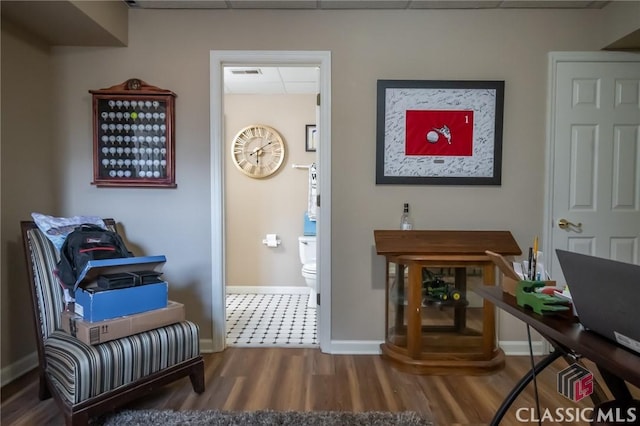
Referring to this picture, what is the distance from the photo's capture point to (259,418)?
1705 millimetres

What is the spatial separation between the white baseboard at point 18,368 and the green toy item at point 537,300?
110 inches

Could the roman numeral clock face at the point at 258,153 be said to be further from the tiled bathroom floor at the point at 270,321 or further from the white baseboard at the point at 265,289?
the tiled bathroom floor at the point at 270,321

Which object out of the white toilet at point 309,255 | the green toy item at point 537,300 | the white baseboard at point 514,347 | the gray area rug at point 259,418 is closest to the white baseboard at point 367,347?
the white baseboard at point 514,347

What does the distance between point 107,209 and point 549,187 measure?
3.20 m

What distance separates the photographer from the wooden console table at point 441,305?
2176 mm

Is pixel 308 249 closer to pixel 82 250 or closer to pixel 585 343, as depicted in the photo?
pixel 82 250

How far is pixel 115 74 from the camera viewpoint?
2.45 metres

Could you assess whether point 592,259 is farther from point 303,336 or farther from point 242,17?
point 242,17

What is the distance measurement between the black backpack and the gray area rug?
2.46 ft

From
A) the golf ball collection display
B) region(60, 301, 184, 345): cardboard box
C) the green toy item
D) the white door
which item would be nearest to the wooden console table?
the white door

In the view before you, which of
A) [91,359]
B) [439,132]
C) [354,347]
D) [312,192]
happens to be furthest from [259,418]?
[312,192]

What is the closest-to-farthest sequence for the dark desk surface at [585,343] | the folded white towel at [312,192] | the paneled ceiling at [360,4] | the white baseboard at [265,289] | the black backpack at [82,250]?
the dark desk surface at [585,343]
the black backpack at [82,250]
the paneled ceiling at [360,4]
the folded white towel at [312,192]
the white baseboard at [265,289]

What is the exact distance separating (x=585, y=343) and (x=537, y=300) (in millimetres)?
260

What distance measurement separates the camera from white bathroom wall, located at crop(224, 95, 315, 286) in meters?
3.98
